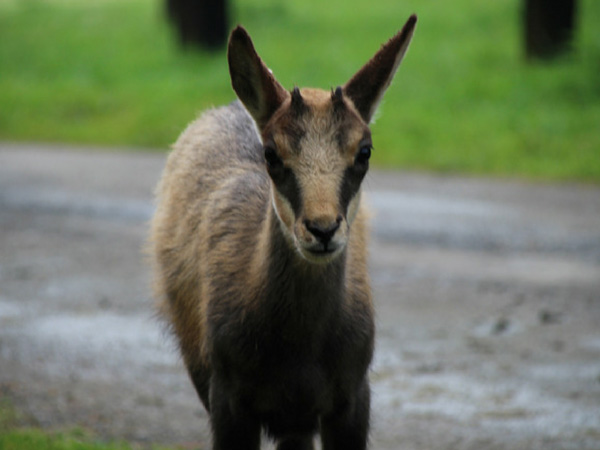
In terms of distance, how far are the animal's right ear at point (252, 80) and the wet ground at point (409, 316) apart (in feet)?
6.64

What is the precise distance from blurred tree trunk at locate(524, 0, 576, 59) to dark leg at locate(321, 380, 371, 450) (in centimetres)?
1308

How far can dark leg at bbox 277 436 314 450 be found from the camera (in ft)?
17.9

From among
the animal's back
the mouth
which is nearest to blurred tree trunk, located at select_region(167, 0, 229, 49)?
the animal's back

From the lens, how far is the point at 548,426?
6.34 metres

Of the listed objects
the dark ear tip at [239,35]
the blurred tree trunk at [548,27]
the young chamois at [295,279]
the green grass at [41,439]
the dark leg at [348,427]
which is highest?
the dark ear tip at [239,35]

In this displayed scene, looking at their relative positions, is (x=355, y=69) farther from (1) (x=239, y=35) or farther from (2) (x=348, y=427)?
(2) (x=348, y=427)

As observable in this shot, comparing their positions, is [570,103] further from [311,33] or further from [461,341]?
[461,341]

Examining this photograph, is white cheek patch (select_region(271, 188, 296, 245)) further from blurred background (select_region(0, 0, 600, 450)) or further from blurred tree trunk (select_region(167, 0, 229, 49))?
blurred tree trunk (select_region(167, 0, 229, 49))

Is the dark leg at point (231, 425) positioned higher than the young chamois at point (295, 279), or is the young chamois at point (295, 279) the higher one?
the young chamois at point (295, 279)

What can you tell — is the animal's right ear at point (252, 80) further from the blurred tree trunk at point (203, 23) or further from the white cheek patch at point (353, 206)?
the blurred tree trunk at point (203, 23)

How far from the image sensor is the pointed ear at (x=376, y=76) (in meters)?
4.73

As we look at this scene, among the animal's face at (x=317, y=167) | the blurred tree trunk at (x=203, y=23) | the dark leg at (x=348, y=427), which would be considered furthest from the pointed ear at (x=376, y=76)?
the blurred tree trunk at (x=203, y=23)

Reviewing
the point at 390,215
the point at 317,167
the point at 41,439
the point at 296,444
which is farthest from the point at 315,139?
the point at 390,215

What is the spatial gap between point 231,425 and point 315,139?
130cm
